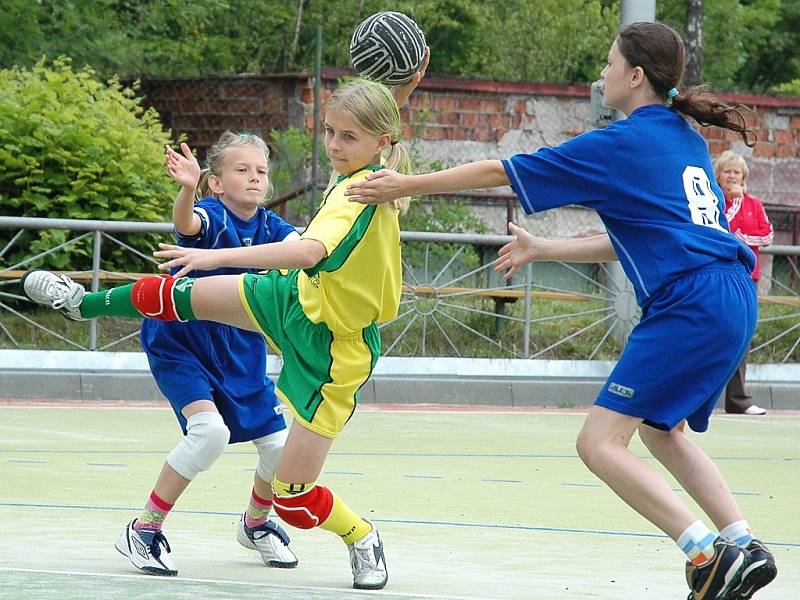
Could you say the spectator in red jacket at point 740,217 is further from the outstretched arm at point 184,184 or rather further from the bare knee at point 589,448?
the bare knee at point 589,448

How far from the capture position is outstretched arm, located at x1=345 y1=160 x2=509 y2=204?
5047 millimetres

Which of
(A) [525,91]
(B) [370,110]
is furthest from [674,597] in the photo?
(A) [525,91]

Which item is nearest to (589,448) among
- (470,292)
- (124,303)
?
(124,303)

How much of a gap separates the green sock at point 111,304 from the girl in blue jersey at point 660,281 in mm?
1033

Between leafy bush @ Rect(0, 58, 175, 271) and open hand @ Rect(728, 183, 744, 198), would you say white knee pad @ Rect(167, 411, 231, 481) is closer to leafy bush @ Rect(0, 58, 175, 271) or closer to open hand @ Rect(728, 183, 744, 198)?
open hand @ Rect(728, 183, 744, 198)

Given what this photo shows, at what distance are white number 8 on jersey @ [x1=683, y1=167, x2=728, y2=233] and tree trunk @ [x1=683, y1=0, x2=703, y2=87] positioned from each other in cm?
1819

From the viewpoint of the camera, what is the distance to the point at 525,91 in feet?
62.6

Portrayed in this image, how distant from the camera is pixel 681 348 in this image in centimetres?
503

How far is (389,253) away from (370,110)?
483 millimetres

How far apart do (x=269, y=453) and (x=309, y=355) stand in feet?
2.63

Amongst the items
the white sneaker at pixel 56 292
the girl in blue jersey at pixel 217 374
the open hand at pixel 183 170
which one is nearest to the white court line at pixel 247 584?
the girl in blue jersey at pixel 217 374

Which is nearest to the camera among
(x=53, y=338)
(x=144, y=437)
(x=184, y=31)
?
(x=144, y=437)

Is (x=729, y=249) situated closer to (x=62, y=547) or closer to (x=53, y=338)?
(x=62, y=547)

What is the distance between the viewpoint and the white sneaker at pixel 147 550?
5.62 meters
